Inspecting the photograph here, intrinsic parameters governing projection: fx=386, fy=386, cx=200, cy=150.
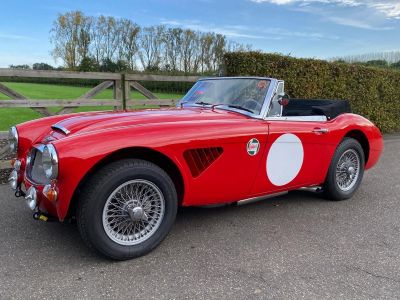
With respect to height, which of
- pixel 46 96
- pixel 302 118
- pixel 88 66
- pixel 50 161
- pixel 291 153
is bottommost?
pixel 291 153

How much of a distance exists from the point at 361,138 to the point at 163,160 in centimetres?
294

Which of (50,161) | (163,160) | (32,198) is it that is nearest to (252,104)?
(163,160)

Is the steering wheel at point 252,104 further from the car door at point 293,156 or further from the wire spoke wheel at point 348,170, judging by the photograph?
the wire spoke wheel at point 348,170

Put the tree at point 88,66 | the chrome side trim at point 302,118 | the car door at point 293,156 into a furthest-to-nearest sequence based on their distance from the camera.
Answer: the tree at point 88,66 < the chrome side trim at point 302,118 < the car door at point 293,156

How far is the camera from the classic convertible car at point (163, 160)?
2812 millimetres

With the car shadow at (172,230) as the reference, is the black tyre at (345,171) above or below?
above

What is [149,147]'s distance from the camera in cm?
296

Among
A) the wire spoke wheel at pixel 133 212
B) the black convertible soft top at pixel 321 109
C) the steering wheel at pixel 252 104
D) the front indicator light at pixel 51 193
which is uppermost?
the steering wheel at pixel 252 104

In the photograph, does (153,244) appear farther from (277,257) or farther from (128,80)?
(128,80)

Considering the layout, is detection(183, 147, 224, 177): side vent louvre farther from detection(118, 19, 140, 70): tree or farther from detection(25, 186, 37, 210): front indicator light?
detection(118, 19, 140, 70): tree

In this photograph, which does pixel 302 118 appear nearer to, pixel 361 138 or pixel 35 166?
pixel 361 138

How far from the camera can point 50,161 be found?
9.05 ft

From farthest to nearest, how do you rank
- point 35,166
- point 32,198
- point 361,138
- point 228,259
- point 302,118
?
point 361,138, point 302,118, point 35,166, point 228,259, point 32,198

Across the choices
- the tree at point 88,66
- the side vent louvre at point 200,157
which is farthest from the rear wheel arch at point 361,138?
the tree at point 88,66
